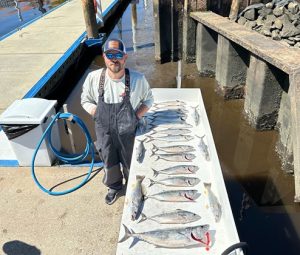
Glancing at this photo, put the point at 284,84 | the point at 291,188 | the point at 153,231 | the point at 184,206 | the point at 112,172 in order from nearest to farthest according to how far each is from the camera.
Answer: the point at 153,231 → the point at 184,206 → the point at 112,172 → the point at 291,188 → the point at 284,84

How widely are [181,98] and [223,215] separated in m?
3.21

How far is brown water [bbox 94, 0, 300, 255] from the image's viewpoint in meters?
5.53

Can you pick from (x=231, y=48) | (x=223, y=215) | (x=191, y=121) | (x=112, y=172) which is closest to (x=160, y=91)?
(x=191, y=121)

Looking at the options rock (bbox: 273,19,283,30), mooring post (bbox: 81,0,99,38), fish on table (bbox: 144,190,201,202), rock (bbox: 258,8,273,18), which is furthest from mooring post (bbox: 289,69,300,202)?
mooring post (bbox: 81,0,99,38)

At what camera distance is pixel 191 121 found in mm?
5238

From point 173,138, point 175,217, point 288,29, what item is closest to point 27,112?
point 173,138

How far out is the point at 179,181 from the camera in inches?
152

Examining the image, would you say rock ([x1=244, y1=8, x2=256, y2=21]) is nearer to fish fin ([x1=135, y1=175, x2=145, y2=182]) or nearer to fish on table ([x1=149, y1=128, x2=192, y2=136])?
fish on table ([x1=149, y1=128, x2=192, y2=136])

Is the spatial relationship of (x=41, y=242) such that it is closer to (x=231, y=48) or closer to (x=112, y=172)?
(x=112, y=172)

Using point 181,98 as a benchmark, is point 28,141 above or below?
below

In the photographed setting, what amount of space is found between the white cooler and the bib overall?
5.32 feet

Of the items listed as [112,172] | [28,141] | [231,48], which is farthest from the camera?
[231,48]

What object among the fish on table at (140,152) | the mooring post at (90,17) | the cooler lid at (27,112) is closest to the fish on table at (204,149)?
the fish on table at (140,152)

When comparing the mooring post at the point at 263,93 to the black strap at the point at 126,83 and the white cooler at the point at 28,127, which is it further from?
the white cooler at the point at 28,127
